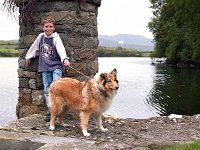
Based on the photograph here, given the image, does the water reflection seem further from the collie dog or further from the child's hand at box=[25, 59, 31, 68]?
the collie dog

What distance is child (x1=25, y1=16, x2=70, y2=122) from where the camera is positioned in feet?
29.8

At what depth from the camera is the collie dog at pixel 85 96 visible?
25.3ft

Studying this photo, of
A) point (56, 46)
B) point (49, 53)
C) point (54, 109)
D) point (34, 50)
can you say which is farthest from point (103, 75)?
point (34, 50)

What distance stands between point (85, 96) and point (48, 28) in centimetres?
184

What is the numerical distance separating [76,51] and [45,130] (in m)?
2.36

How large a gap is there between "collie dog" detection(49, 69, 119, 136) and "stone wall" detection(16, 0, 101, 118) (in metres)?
1.49

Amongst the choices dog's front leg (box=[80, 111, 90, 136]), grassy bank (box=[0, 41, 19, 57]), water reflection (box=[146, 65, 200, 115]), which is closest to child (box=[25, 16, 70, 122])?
dog's front leg (box=[80, 111, 90, 136])

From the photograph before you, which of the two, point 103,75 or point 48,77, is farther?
point 48,77

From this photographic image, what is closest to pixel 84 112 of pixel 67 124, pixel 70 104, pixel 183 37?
pixel 70 104

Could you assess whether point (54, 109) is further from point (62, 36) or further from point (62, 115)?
point (62, 36)

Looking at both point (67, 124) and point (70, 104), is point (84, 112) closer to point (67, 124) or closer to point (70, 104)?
point (70, 104)

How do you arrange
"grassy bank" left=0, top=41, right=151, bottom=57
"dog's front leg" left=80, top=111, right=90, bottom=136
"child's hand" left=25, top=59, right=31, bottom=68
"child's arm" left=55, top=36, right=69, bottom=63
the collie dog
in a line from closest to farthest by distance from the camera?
1. the collie dog
2. "dog's front leg" left=80, top=111, right=90, bottom=136
3. "child's arm" left=55, top=36, right=69, bottom=63
4. "child's hand" left=25, top=59, right=31, bottom=68
5. "grassy bank" left=0, top=41, right=151, bottom=57

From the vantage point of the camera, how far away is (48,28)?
9.03 m

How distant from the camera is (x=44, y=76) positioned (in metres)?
9.34
